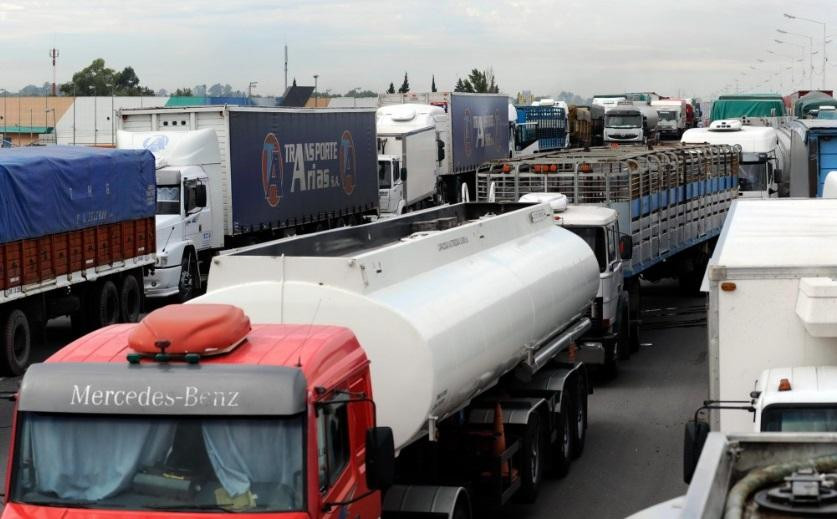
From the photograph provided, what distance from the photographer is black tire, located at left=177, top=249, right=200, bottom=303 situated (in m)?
27.2

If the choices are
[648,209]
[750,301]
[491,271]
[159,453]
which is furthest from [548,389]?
[648,209]

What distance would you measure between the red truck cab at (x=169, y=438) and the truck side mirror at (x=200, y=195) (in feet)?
69.6

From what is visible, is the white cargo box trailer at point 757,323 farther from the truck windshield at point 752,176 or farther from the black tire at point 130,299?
the truck windshield at point 752,176

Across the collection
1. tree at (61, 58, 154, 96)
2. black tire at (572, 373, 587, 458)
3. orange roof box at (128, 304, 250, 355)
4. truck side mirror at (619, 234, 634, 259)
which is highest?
tree at (61, 58, 154, 96)

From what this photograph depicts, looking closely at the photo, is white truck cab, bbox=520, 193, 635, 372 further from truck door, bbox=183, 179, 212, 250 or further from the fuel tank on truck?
truck door, bbox=183, 179, 212, 250

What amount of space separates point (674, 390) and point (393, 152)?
26.1 m

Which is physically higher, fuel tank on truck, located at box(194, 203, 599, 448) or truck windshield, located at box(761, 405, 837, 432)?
fuel tank on truck, located at box(194, 203, 599, 448)

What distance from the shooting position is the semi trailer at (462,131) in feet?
164

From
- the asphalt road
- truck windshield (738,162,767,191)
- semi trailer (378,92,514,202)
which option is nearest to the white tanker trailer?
the asphalt road

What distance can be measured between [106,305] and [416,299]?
14730 millimetres

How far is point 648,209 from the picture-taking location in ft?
77.5

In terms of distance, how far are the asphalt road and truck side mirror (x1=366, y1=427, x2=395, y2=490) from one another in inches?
212

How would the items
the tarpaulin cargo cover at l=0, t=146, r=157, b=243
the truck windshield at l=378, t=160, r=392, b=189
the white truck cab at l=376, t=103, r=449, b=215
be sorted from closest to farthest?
the tarpaulin cargo cover at l=0, t=146, r=157, b=243
the truck windshield at l=378, t=160, r=392, b=189
the white truck cab at l=376, t=103, r=449, b=215

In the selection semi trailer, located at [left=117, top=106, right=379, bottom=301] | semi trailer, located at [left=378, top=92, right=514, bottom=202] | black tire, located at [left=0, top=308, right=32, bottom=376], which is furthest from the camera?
semi trailer, located at [left=378, top=92, right=514, bottom=202]
